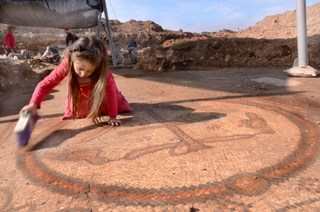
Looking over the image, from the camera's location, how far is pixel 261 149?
1.57 m

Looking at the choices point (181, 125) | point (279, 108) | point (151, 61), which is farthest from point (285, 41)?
point (181, 125)

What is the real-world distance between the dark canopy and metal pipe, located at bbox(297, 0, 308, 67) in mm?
5457

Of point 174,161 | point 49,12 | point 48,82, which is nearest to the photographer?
point 174,161

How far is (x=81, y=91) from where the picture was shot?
2217mm

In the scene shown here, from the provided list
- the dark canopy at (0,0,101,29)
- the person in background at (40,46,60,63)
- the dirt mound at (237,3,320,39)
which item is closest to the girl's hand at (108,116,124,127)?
the dark canopy at (0,0,101,29)

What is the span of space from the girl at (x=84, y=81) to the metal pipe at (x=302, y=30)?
12.3 ft

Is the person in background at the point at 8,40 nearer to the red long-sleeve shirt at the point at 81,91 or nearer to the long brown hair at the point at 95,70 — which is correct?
the red long-sleeve shirt at the point at 81,91

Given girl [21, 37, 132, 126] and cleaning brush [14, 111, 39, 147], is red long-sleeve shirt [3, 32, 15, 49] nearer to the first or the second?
girl [21, 37, 132, 126]

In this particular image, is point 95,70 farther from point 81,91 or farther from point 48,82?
point 48,82

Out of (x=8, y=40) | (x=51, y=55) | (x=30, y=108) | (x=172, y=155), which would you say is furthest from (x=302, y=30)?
(x=51, y=55)

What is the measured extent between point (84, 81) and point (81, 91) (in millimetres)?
126

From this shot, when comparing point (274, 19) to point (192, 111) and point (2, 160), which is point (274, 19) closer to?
point (192, 111)

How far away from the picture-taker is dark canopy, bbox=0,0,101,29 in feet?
21.4

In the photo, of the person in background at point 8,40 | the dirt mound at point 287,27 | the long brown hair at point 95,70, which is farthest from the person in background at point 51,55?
the dirt mound at point 287,27
